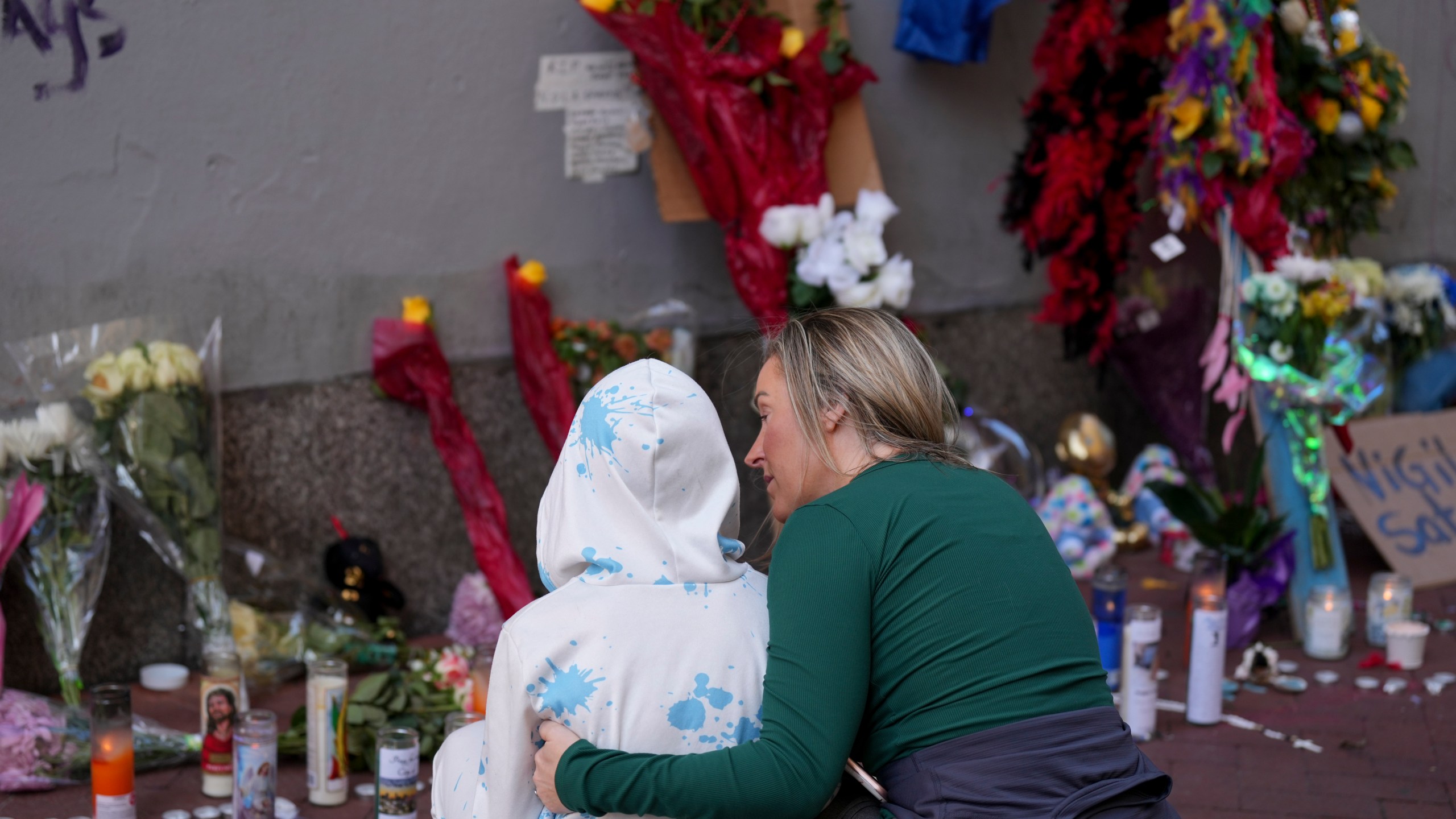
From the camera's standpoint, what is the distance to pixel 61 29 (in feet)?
12.0

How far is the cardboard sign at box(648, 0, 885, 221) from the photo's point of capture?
461cm

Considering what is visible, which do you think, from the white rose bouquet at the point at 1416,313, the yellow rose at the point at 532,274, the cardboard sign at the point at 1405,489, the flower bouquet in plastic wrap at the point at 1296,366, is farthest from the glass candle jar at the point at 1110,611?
the white rose bouquet at the point at 1416,313

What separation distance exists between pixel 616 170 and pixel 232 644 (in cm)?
199

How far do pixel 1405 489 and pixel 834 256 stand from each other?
2.60m

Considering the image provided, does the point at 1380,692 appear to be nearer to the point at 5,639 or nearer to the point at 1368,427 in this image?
the point at 1368,427

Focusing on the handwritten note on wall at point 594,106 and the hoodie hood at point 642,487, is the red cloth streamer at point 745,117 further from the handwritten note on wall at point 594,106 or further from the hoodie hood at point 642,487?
the hoodie hood at point 642,487

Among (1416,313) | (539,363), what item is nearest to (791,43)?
(539,363)

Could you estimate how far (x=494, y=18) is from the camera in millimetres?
4379

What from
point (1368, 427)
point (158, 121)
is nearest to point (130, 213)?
point (158, 121)

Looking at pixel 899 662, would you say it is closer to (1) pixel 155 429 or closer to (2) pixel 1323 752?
(2) pixel 1323 752

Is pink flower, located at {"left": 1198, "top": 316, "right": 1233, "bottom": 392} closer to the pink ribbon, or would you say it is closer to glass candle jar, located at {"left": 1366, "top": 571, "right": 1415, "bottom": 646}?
glass candle jar, located at {"left": 1366, "top": 571, "right": 1415, "bottom": 646}

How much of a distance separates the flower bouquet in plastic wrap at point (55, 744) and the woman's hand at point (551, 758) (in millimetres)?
1724

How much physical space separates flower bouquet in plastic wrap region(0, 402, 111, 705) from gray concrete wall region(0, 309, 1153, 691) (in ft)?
0.67

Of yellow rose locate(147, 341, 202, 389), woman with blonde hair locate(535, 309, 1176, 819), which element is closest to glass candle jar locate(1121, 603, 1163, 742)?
woman with blonde hair locate(535, 309, 1176, 819)
